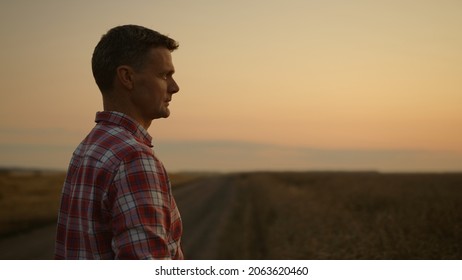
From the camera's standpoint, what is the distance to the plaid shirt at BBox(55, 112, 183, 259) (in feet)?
3.97

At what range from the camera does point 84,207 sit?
1289mm

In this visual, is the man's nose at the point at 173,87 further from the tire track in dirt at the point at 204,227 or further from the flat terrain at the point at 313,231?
the flat terrain at the point at 313,231

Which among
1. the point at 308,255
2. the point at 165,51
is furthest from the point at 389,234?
the point at 165,51

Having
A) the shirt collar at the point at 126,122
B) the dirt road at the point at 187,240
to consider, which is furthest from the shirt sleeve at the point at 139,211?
the dirt road at the point at 187,240

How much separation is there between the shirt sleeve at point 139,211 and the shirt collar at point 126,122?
7.6 inches

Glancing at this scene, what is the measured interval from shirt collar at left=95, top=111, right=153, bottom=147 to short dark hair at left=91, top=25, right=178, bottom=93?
0.31ft

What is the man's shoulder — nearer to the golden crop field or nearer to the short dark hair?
the short dark hair

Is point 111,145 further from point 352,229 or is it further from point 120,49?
point 352,229

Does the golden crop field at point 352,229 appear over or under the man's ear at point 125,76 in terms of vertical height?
under

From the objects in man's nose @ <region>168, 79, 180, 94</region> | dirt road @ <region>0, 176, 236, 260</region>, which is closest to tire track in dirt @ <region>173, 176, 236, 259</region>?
dirt road @ <region>0, 176, 236, 260</region>

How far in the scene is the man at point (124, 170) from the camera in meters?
1.22
